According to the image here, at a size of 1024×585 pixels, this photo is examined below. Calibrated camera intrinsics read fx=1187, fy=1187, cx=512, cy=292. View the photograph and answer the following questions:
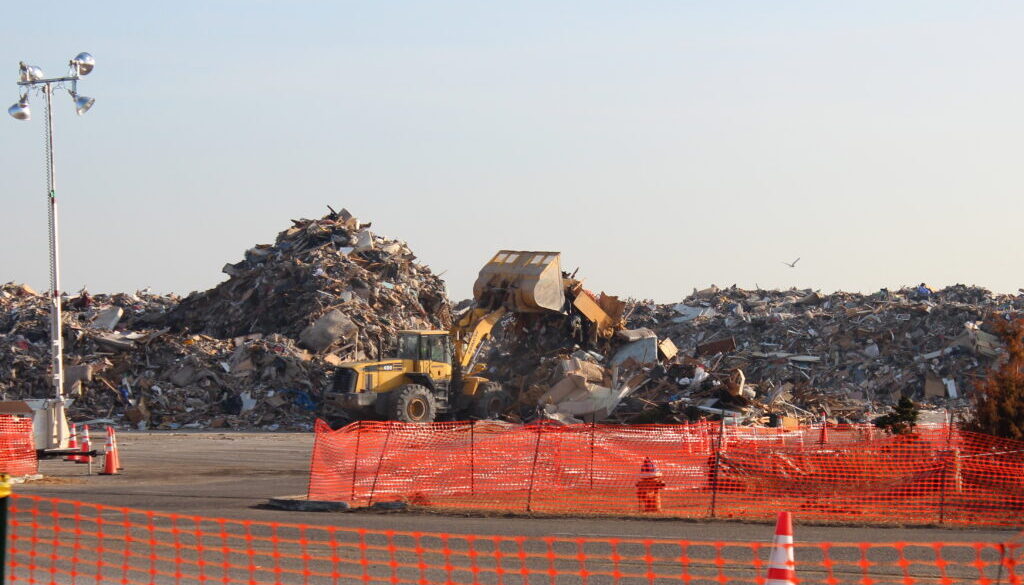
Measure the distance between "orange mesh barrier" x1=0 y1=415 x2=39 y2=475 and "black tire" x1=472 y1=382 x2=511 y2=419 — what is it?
490 inches

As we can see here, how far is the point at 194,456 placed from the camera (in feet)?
79.9

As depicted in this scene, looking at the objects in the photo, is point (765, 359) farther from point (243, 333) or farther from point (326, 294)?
point (243, 333)

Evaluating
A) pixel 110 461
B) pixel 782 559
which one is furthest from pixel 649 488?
pixel 110 461

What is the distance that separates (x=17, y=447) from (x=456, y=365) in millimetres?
12974

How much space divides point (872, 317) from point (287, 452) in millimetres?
22247

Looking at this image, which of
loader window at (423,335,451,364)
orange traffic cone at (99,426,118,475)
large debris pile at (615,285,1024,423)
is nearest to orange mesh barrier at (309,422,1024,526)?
orange traffic cone at (99,426,118,475)

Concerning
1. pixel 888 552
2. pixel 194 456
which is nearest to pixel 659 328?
pixel 194 456

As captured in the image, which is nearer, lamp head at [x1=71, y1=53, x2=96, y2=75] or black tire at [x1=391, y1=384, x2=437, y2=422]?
lamp head at [x1=71, y1=53, x2=96, y2=75]

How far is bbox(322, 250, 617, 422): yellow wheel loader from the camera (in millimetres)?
28672

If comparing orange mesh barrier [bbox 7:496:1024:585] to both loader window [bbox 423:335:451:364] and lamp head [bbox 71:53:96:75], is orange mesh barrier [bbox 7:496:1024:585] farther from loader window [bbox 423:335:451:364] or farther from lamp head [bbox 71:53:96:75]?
loader window [bbox 423:335:451:364]

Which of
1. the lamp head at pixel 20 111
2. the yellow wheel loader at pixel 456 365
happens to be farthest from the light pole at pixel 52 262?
the yellow wheel loader at pixel 456 365

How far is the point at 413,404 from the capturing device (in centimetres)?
2870

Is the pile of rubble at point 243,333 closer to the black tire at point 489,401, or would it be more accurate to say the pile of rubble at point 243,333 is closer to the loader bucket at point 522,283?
the black tire at point 489,401

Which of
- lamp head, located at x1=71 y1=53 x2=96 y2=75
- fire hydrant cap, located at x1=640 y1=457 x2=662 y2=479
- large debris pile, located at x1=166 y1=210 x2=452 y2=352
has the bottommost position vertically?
fire hydrant cap, located at x1=640 y1=457 x2=662 y2=479
